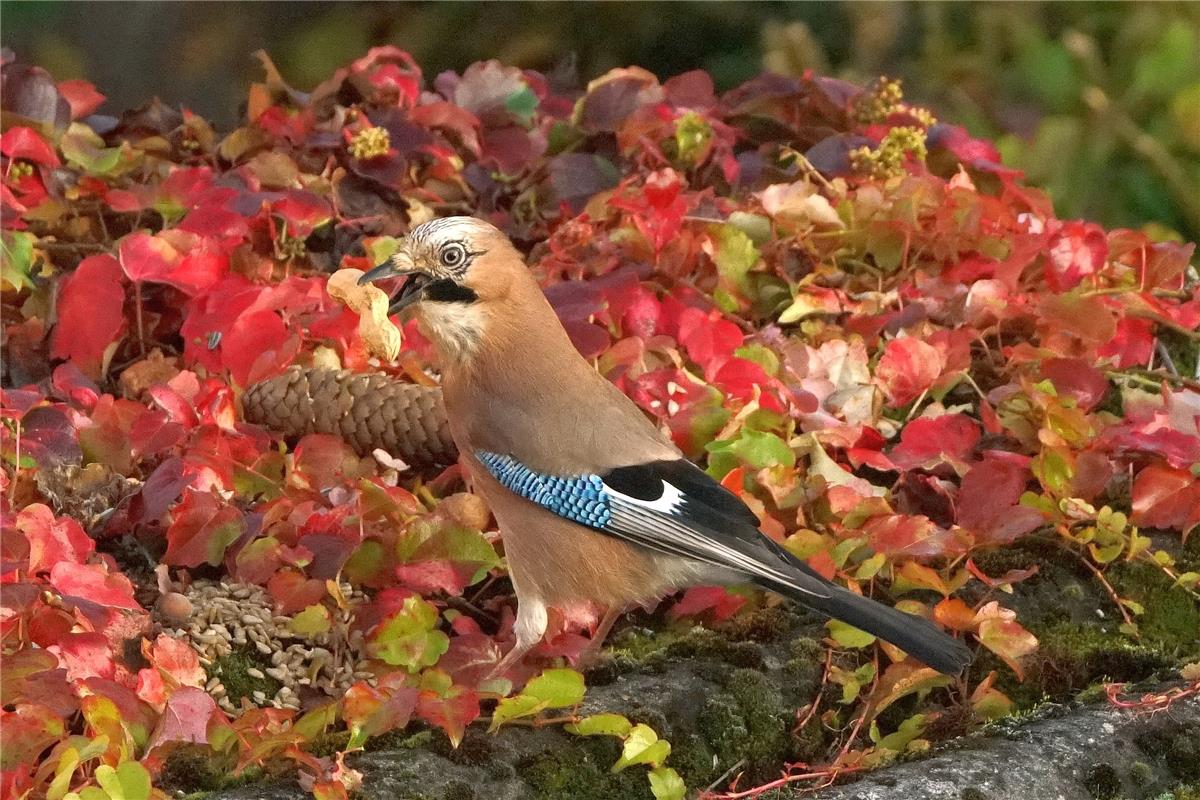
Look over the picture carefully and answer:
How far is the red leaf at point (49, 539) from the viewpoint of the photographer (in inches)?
101

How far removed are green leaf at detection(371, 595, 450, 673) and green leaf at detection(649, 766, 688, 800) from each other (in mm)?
437

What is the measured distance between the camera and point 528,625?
9.11 ft

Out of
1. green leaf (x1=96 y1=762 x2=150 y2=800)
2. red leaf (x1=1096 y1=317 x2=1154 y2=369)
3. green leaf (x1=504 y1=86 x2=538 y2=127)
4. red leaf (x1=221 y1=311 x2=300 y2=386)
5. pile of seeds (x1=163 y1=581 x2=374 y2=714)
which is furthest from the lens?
green leaf (x1=504 y1=86 x2=538 y2=127)

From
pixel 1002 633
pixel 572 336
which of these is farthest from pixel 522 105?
pixel 1002 633

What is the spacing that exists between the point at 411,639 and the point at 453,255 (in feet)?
2.25

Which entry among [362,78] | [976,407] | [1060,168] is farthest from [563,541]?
[1060,168]

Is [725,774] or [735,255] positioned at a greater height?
[735,255]

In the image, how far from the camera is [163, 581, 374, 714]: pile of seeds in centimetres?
262

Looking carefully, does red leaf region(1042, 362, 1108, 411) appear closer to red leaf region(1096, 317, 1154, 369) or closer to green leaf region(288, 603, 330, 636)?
red leaf region(1096, 317, 1154, 369)

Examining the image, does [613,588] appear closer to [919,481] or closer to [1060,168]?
[919,481]

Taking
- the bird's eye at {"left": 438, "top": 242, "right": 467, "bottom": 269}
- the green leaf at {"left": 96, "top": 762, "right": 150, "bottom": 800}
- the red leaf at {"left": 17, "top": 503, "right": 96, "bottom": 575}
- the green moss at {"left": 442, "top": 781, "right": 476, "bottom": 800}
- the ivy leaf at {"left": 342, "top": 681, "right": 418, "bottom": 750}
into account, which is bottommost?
the green moss at {"left": 442, "top": 781, "right": 476, "bottom": 800}

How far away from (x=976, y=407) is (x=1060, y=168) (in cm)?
291

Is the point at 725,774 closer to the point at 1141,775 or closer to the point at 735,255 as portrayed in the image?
the point at 1141,775

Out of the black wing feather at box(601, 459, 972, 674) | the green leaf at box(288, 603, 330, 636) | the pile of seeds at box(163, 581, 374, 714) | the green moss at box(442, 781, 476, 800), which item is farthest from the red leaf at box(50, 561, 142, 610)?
the black wing feather at box(601, 459, 972, 674)
